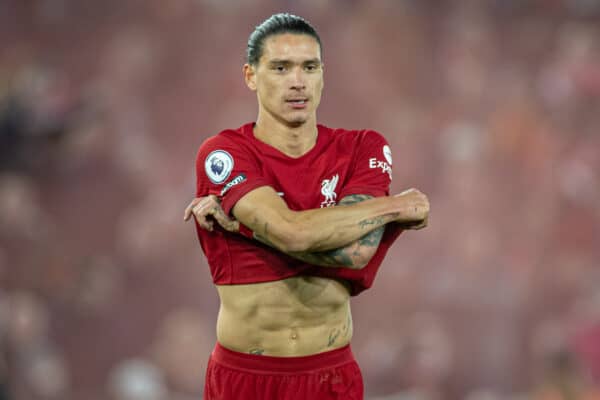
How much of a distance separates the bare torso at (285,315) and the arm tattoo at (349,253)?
0.46 ft

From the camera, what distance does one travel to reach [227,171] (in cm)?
223

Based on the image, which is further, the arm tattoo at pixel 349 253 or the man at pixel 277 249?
the man at pixel 277 249

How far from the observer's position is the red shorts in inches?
90.0

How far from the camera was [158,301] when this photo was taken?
→ 5051 mm

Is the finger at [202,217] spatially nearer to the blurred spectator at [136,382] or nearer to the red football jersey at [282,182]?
the red football jersey at [282,182]

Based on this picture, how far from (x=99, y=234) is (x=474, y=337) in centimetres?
244

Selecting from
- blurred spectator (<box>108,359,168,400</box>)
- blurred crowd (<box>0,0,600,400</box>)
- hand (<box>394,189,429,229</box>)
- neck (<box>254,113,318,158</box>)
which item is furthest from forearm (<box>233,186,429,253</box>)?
blurred spectator (<box>108,359,168,400</box>)

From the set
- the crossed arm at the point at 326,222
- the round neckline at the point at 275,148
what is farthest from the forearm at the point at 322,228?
the round neckline at the point at 275,148

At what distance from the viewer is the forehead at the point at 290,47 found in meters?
2.28

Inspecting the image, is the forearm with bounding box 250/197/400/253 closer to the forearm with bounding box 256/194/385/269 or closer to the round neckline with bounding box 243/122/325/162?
the forearm with bounding box 256/194/385/269

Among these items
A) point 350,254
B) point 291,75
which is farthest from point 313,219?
point 291,75

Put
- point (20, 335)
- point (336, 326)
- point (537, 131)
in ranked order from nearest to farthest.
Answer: point (336, 326), point (20, 335), point (537, 131)

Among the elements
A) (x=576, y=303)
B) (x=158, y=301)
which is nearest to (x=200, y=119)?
(x=158, y=301)

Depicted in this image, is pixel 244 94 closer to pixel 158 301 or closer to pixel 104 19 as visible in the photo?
pixel 104 19
